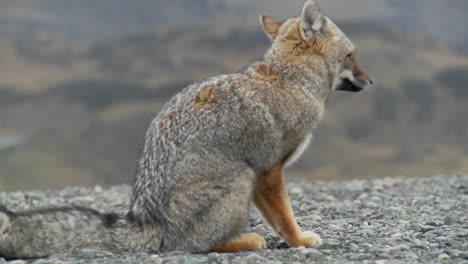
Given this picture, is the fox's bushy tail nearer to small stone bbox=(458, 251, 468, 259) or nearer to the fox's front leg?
the fox's front leg

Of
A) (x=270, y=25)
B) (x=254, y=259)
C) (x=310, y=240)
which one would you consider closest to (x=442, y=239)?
(x=310, y=240)

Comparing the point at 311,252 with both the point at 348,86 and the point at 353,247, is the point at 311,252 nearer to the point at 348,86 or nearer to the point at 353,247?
the point at 353,247

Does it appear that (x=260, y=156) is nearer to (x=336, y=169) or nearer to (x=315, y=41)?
(x=315, y=41)

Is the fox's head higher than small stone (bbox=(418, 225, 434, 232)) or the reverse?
higher

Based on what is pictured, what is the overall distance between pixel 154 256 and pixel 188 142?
127cm

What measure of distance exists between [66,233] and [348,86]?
4.01 metres

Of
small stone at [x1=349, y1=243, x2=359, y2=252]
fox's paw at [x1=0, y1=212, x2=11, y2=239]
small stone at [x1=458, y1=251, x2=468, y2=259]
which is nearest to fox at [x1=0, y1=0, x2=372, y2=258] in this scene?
fox's paw at [x1=0, y1=212, x2=11, y2=239]

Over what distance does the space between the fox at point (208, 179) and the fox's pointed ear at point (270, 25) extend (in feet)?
2.62

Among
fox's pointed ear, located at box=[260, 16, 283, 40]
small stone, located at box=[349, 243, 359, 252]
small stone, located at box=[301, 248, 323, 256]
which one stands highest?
fox's pointed ear, located at box=[260, 16, 283, 40]

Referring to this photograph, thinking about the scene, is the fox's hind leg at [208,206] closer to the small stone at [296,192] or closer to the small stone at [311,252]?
the small stone at [311,252]

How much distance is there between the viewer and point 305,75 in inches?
440

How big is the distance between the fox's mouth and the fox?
31.3 inches

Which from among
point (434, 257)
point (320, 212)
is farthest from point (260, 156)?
point (320, 212)

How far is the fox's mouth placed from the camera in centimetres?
1186
